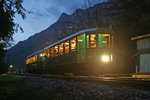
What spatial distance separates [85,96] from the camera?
13.8ft

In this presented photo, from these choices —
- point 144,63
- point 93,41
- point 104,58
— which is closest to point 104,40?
point 93,41

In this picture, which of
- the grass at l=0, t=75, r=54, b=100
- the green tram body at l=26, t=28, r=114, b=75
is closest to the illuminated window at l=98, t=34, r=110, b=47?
the green tram body at l=26, t=28, r=114, b=75

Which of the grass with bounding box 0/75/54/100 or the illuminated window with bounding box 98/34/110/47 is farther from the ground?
the illuminated window with bounding box 98/34/110/47

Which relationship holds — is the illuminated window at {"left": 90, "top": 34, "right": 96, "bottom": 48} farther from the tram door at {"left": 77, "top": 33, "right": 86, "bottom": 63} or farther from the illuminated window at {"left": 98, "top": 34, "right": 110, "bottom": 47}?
the tram door at {"left": 77, "top": 33, "right": 86, "bottom": 63}

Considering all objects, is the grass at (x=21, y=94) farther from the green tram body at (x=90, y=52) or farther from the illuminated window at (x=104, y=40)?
the illuminated window at (x=104, y=40)

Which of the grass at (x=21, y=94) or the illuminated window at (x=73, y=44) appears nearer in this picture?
the grass at (x=21, y=94)

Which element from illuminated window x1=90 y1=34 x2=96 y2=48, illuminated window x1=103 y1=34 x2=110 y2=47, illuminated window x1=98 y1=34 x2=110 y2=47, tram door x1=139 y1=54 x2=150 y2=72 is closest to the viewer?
illuminated window x1=90 y1=34 x2=96 y2=48

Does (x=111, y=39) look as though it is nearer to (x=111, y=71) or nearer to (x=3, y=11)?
(x=111, y=71)

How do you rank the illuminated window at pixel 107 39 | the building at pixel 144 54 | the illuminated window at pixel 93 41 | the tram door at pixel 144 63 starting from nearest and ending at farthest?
the illuminated window at pixel 93 41 → the illuminated window at pixel 107 39 → the tram door at pixel 144 63 → the building at pixel 144 54

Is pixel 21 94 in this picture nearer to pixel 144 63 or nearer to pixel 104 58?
pixel 104 58

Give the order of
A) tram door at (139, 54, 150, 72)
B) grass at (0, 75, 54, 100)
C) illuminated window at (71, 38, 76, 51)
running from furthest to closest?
1. tram door at (139, 54, 150, 72)
2. illuminated window at (71, 38, 76, 51)
3. grass at (0, 75, 54, 100)

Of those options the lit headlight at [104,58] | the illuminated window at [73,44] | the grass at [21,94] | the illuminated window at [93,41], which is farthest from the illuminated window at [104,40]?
the grass at [21,94]

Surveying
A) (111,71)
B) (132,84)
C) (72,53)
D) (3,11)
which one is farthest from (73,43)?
(132,84)

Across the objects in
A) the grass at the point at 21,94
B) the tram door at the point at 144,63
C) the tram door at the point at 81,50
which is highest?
the tram door at the point at 81,50
